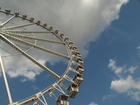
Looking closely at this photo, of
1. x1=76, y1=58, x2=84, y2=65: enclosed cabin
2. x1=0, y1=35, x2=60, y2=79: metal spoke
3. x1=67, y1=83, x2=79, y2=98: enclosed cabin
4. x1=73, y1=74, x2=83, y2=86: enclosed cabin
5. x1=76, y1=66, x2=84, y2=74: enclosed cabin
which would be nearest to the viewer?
x1=0, y1=35, x2=60, y2=79: metal spoke

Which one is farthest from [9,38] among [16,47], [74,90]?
[74,90]

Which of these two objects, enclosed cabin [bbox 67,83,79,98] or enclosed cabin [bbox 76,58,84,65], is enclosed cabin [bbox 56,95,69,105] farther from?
enclosed cabin [bbox 76,58,84,65]

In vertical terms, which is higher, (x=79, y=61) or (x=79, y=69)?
(x=79, y=61)

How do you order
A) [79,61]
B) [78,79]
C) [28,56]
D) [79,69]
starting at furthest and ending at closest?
[79,61] → [79,69] → [78,79] → [28,56]

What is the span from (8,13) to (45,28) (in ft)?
24.0

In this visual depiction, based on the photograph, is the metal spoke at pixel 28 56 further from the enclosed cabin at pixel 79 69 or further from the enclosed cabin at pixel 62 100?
the enclosed cabin at pixel 79 69

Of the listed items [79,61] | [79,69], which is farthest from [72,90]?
[79,61]

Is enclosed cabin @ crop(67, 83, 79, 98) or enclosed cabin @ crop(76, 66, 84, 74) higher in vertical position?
enclosed cabin @ crop(76, 66, 84, 74)

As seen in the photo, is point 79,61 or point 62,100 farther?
point 79,61

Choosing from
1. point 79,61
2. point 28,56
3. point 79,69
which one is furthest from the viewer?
point 79,61

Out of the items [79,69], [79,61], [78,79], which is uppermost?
[79,61]

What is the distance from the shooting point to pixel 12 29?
28.5 metres

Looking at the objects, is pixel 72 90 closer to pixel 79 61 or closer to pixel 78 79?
pixel 78 79

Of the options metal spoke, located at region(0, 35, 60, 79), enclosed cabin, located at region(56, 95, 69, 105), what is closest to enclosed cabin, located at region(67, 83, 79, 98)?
enclosed cabin, located at region(56, 95, 69, 105)
